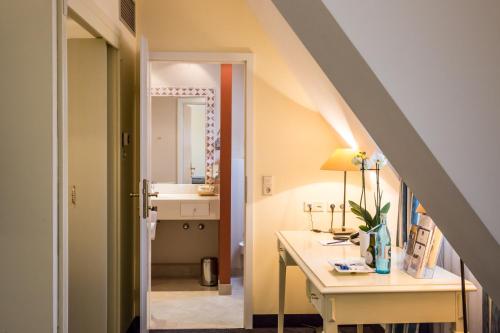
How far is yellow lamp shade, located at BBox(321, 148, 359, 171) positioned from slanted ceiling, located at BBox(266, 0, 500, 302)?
2005mm

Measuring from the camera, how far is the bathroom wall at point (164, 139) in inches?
190

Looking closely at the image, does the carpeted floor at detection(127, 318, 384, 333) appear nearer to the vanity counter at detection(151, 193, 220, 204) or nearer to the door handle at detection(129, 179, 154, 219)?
the door handle at detection(129, 179, 154, 219)

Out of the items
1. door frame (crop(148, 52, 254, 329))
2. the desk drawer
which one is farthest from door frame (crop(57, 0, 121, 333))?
the desk drawer

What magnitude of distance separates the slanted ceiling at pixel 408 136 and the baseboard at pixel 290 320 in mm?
2551

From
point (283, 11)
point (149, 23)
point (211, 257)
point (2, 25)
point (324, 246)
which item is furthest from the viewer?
point (211, 257)

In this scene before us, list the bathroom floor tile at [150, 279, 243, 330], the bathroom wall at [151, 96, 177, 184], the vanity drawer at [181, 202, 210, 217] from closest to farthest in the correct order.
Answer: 1. the bathroom floor tile at [150, 279, 243, 330]
2. the vanity drawer at [181, 202, 210, 217]
3. the bathroom wall at [151, 96, 177, 184]

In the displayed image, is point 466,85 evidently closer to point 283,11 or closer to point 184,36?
point 283,11

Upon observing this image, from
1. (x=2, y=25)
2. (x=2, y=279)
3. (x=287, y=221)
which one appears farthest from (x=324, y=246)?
(x=2, y=25)

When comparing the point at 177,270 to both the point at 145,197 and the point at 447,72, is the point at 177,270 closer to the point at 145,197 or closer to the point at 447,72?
the point at 145,197

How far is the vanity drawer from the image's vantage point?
435cm

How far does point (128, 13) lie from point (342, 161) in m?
1.65

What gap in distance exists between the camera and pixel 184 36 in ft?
11.1

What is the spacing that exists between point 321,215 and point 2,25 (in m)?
2.32

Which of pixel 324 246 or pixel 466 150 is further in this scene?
pixel 324 246
